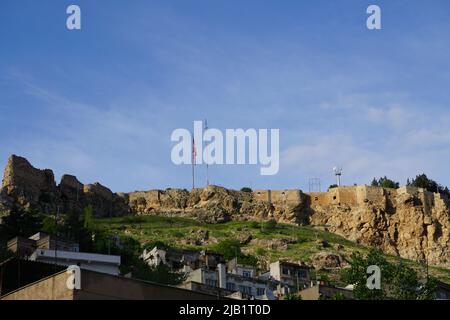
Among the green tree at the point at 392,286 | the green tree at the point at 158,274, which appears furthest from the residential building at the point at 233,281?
the green tree at the point at 392,286

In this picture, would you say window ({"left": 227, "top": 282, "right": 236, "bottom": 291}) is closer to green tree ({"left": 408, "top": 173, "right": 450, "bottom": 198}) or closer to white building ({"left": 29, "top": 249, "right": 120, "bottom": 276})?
white building ({"left": 29, "top": 249, "right": 120, "bottom": 276})

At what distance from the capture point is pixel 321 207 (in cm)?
12162

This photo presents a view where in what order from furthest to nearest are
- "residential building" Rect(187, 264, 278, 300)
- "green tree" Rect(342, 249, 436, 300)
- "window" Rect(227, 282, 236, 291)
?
A: 1. "window" Rect(227, 282, 236, 291)
2. "residential building" Rect(187, 264, 278, 300)
3. "green tree" Rect(342, 249, 436, 300)

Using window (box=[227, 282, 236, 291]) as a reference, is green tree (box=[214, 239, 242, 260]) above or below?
above

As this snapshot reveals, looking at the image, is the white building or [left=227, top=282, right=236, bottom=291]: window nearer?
the white building

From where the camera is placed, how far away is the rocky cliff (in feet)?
377

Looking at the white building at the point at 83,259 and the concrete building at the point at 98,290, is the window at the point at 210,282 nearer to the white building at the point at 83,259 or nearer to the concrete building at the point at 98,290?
the white building at the point at 83,259

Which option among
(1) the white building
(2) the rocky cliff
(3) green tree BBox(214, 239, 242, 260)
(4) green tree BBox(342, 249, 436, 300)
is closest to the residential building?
(1) the white building

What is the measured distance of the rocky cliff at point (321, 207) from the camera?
377 ft

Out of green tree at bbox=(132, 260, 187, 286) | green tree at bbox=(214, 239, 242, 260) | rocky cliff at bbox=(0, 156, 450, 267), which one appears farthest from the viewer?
rocky cliff at bbox=(0, 156, 450, 267)

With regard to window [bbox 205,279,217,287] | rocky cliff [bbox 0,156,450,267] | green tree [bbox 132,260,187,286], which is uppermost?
rocky cliff [bbox 0,156,450,267]
